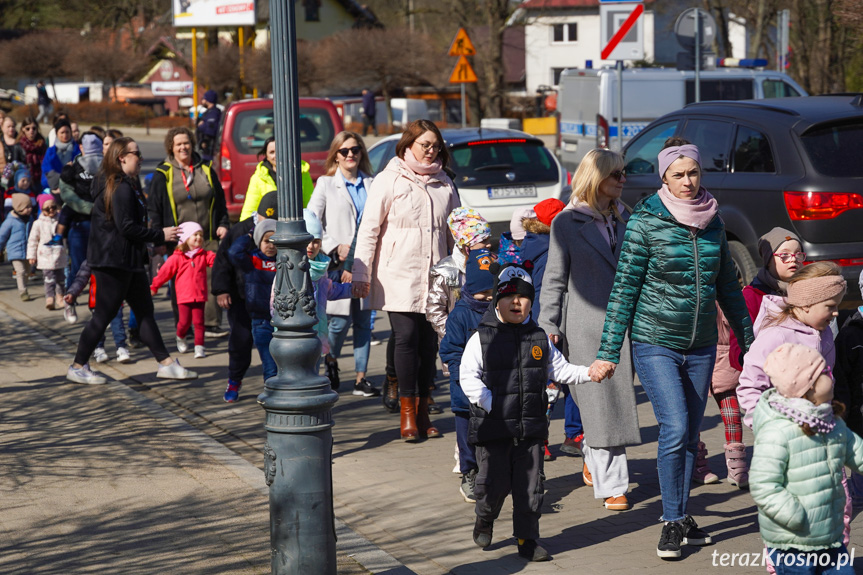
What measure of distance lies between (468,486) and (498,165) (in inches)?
266

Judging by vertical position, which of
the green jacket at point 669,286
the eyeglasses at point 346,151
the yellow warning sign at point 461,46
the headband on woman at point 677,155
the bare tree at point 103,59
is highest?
the bare tree at point 103,59

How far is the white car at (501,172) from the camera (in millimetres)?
12188

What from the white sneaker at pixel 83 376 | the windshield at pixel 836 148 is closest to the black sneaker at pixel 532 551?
the white sneaker at pixel 83 376

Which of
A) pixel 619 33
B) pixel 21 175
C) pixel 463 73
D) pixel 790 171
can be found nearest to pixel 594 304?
pixel 790 171

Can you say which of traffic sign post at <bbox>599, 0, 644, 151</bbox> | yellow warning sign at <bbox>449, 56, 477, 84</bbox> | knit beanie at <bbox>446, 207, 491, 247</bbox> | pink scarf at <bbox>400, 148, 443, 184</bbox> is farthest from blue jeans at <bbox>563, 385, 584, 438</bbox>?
yellow warning sign at <bbox>449, 56, 477, 84</bbox>

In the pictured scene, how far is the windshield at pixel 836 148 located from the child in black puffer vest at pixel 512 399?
453 centimetres

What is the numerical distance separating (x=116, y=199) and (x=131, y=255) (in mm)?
446

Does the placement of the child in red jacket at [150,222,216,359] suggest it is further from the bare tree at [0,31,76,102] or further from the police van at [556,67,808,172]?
the bare tree at [0,31,76,102]

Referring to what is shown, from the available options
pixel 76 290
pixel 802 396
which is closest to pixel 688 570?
pixel 802 396

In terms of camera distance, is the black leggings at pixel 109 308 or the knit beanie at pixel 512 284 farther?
the black leggings at pixel 109 308

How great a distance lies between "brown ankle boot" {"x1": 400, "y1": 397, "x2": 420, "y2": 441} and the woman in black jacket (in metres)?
2.67

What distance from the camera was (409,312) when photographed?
7.11 meters

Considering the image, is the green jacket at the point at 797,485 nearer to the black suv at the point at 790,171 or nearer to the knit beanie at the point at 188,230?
the black suv at the point at 790,171

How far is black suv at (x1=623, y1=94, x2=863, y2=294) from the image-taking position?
8.68 meters
